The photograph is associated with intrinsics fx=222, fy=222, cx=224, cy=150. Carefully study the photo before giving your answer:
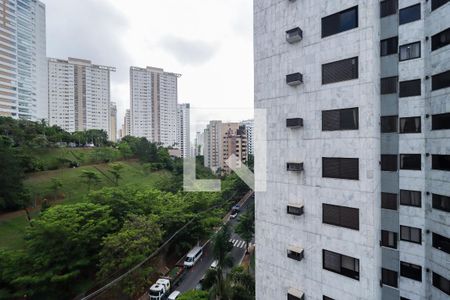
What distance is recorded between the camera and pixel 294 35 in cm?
552

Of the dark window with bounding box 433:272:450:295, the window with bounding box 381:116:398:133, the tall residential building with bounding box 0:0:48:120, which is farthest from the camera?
the tall residential building with bounding box 0:0:48:120


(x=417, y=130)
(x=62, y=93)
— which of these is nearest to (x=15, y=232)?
(x=417, y=130)

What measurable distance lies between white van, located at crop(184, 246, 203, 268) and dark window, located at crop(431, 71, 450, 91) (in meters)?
16.1

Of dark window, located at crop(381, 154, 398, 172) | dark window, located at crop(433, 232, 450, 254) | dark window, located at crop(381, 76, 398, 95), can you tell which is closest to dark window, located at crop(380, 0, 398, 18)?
dark window, located at crop(381, 76, 398, 95)

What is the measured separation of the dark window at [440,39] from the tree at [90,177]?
24504mm

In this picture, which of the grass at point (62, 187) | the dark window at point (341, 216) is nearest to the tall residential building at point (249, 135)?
the grass at point (62, 187)

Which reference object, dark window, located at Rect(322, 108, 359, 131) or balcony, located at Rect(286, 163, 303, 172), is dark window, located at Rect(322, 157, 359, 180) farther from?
dark window, located at Rect(322, 108, 359, 131)

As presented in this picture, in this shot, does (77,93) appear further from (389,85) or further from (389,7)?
(389,85)

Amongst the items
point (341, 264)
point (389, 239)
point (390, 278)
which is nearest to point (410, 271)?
point (390, 278)

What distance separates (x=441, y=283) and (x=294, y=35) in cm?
904

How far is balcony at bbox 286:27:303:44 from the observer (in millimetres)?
5492

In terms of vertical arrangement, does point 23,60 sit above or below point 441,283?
above

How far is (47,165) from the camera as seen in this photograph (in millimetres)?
24547

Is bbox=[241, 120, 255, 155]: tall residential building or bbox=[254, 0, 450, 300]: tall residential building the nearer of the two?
bbox=[254, 0, 450, 300]: tall residential building
